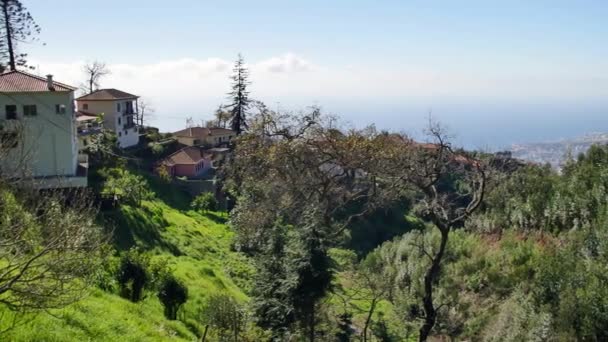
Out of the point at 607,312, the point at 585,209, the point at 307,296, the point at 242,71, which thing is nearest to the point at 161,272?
the point at 307,296

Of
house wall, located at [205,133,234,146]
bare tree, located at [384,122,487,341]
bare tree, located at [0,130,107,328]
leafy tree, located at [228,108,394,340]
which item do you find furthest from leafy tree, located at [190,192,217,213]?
bare tree, located at [0,130,107,328]

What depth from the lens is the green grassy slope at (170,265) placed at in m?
9.84

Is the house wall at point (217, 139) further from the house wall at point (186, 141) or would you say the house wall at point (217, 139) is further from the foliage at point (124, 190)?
the foliage at point (124, 190)

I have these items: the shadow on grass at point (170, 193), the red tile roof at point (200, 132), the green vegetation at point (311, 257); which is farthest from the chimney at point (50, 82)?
the red tile roof at point (200, 132)

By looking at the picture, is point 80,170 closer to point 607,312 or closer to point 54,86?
point 54,86

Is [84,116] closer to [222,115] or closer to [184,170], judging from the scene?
[184,170]

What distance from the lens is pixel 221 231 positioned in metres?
34.8

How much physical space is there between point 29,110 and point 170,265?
13538 mm

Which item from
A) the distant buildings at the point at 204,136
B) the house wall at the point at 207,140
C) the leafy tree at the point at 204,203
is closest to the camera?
the leafy tree at the point at 204,203

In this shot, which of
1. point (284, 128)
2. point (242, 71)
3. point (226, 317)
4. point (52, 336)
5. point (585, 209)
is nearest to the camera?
point (52, 336)

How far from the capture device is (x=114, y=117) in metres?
49.2

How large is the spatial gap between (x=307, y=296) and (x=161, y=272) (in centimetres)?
461

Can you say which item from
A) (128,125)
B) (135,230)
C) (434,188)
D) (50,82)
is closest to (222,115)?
(128,125)

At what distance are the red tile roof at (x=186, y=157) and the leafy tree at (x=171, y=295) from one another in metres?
32.4
